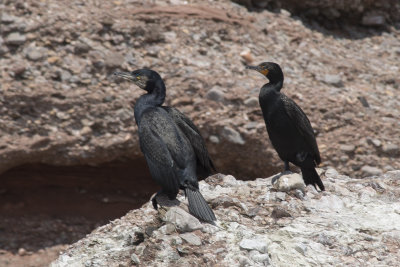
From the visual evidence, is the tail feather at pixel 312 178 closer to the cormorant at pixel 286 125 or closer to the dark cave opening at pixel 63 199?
the cormorant at pixel 286 125

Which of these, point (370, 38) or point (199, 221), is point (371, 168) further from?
point (199, 221)

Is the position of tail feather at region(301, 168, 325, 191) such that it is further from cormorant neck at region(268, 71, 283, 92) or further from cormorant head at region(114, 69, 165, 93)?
cormorant head at region(114, 69, 165, 93)

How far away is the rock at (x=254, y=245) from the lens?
15.2 feet

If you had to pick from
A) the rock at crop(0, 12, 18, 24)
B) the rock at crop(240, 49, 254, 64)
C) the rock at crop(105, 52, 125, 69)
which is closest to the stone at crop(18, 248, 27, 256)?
the rock at crop(105, 52, 125, 69)

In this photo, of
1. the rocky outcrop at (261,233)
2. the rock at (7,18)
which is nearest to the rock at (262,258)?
the rocky outcrop at (261,233)

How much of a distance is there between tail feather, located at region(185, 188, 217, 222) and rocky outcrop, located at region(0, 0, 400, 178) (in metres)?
2.90

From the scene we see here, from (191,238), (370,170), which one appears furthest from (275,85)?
(370,170)

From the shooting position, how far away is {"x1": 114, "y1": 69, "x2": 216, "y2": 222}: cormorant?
5023mm

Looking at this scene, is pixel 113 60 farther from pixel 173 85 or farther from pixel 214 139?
pixel 214 139

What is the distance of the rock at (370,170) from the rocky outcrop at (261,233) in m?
2.27

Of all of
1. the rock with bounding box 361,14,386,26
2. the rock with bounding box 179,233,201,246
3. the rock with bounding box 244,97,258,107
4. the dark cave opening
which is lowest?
the dark cave opening

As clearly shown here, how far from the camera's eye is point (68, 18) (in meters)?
8.46

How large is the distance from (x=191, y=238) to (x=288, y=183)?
1.14 metres

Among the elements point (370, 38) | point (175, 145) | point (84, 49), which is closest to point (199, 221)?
A: point (175, 145)
